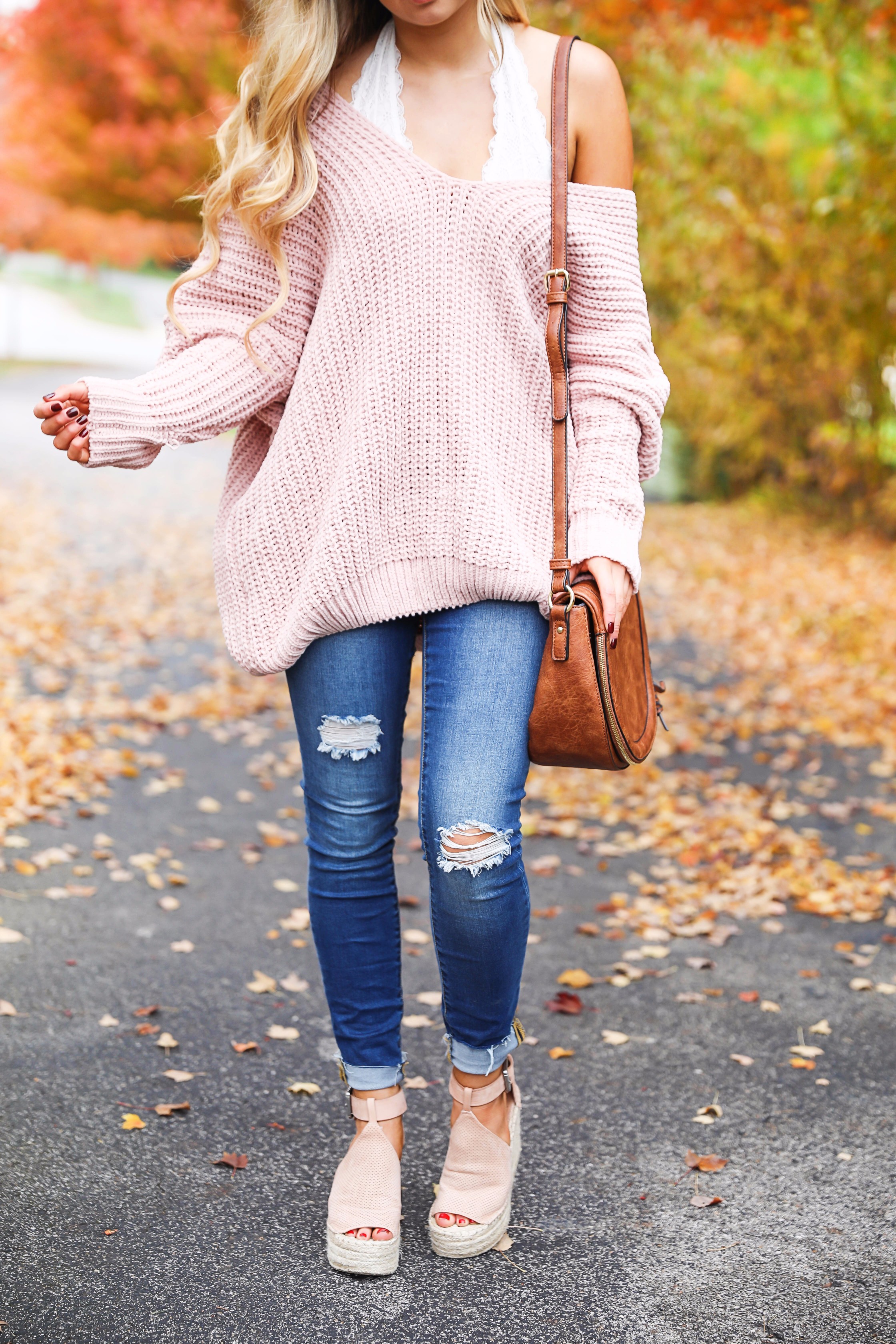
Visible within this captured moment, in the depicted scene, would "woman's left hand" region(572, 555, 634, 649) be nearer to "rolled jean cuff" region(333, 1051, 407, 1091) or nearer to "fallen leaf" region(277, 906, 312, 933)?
"rolled jean cuff" region(333, 1051, 407, 1091)

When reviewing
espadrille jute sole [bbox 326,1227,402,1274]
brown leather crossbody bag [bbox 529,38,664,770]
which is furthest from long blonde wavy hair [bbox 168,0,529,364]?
espadrille jute sole [bbox 326,1227,402,1274]

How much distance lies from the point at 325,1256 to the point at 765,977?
1654mm

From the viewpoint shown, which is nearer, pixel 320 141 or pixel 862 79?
pixel 320 141

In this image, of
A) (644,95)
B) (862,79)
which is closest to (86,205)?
(644,95)

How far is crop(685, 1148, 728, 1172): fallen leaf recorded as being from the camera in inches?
97.6

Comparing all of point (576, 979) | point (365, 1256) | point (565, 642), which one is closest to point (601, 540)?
point (565, 642)

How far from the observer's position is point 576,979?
3391 millimetres

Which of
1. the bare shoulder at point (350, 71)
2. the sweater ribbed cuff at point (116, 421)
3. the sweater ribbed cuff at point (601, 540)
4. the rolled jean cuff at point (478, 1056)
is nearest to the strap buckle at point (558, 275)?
the sweater ribbed cuff at point (601, 540)

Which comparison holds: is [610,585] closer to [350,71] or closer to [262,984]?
[350,71]

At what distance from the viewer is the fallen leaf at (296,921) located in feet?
12.1

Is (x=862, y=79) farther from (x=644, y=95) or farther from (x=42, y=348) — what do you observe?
(x=42, y=348)

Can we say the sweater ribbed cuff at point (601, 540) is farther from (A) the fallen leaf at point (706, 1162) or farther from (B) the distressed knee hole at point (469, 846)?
(A) the fallen leaf at point (706, 1162)

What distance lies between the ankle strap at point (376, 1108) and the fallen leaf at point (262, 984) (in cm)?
113

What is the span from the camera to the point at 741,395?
36.9 ft
